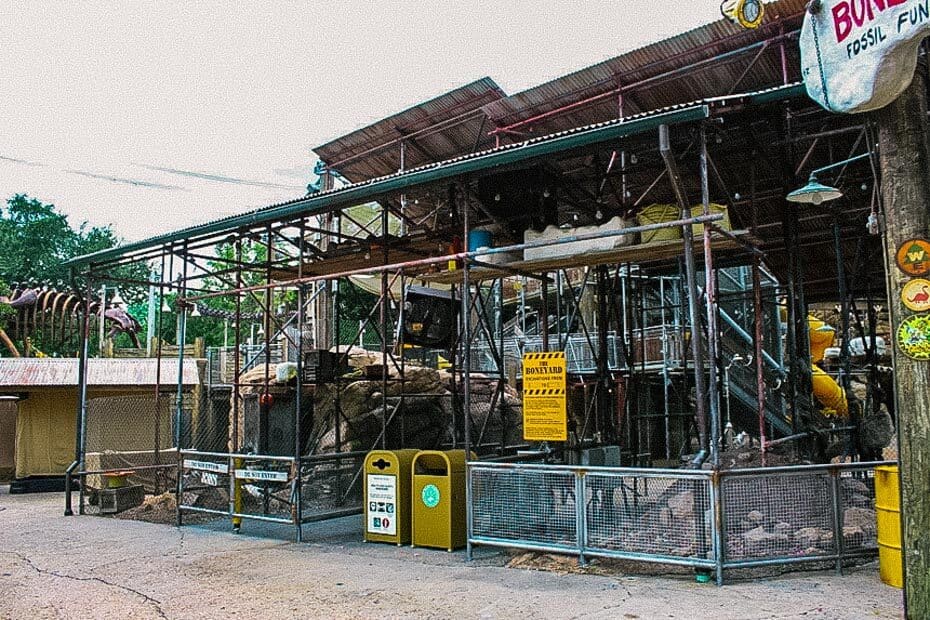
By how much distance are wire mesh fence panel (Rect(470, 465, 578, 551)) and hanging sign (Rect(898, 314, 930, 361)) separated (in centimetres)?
363

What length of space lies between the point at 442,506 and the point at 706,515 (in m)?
3.33

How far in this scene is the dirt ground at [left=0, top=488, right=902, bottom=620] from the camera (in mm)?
6672

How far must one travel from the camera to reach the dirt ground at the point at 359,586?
263 inches

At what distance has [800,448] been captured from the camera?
1102 cm

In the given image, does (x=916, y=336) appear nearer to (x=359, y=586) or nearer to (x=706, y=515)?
(x=706, y=515)

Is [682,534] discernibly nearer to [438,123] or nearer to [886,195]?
[886,195]

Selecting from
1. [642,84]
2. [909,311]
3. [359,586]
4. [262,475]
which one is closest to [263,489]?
[262,475]

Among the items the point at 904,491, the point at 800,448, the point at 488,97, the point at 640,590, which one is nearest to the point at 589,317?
the point at 488,97

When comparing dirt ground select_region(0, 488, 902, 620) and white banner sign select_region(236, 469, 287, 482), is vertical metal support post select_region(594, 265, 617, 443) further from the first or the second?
white banner sign select_region(236, 469, 287, 482)

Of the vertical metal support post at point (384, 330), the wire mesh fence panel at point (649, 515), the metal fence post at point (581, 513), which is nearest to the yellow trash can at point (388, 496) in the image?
the vertical metal support post at point (384, 330)

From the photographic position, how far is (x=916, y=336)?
213 inches

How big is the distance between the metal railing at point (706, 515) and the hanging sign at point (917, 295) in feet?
7.99

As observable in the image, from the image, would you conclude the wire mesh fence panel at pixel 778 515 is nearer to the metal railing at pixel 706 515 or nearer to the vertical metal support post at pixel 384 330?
the metal railing at pixel 706 515

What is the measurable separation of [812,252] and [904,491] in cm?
1099
